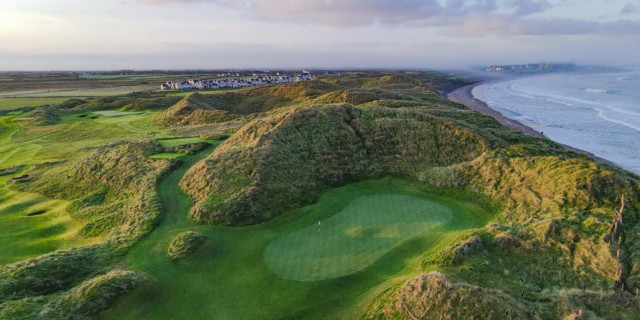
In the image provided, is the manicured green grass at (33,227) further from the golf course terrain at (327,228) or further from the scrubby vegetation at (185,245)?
the scrubby vegetation at (185,245)

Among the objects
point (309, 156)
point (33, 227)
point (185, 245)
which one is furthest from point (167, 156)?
point (185, 245)

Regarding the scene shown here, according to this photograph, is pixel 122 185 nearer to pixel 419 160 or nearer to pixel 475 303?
pixel 419 160

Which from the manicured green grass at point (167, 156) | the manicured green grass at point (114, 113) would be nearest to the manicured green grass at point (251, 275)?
the manicured green grass at point (167, 156)

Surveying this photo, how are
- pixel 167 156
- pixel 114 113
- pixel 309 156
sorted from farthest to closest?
pixel 114 113 < pixel 167 156 < pixel 309 156

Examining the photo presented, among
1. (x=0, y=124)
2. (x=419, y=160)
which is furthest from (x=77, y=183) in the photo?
(x=0, y=124)

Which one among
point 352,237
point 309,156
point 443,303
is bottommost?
point 352,237

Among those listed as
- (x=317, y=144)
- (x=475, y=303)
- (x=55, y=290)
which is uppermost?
(x=317, y=144)

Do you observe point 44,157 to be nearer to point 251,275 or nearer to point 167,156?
point 167,156

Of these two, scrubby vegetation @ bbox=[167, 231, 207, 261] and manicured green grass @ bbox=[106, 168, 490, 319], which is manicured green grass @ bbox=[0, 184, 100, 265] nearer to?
manicured green grass @ bbox=[106, 168, 490, 319]
